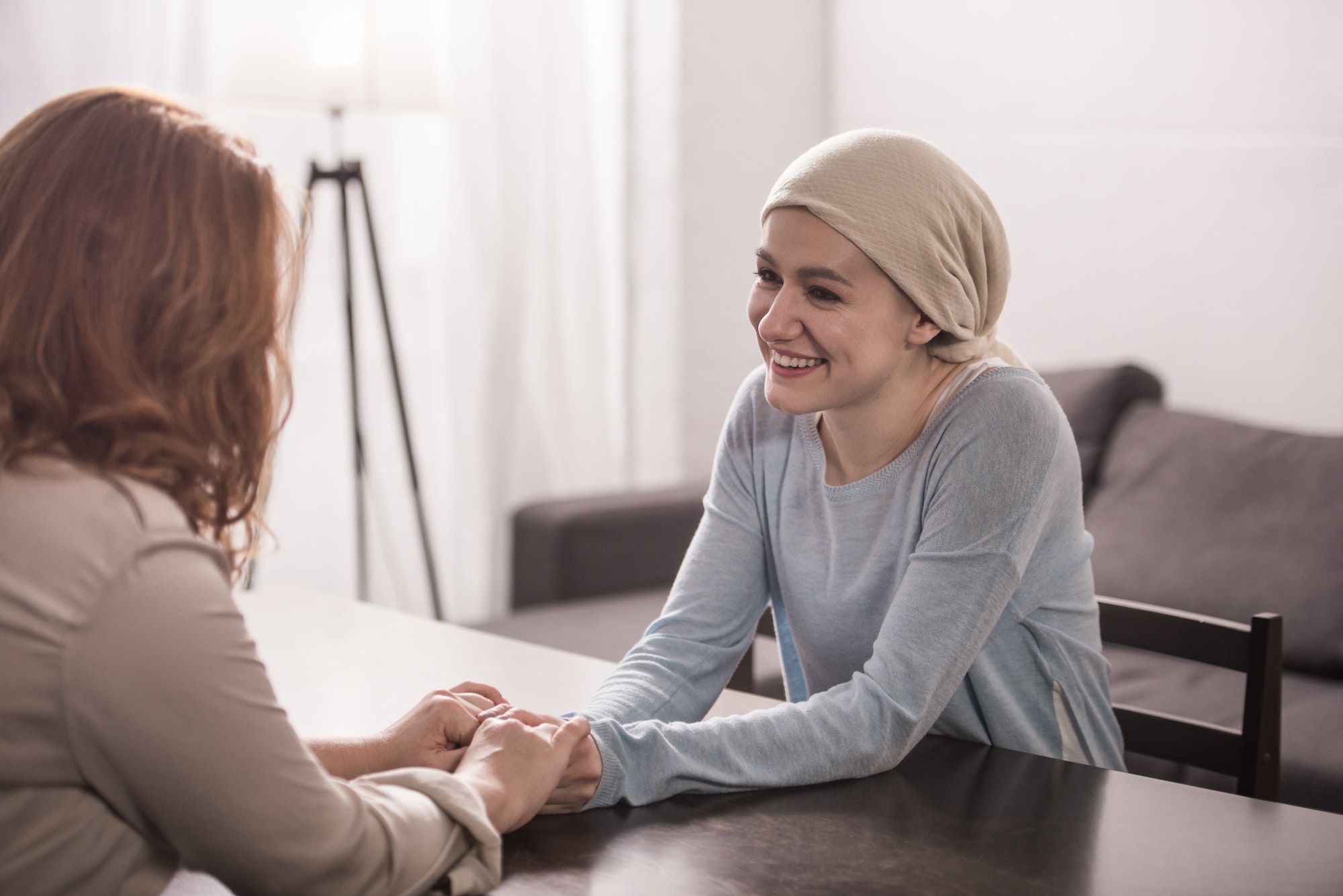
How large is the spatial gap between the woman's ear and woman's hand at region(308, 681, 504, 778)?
620mm

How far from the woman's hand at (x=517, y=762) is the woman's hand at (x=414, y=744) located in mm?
34

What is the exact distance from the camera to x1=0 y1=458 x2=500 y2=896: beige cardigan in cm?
74

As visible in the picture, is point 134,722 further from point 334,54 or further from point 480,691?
point 334,54

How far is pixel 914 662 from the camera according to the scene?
4.06 ft

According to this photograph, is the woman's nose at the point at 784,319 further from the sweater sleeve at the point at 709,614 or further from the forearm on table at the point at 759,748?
the forearm on table at the point at 759,748

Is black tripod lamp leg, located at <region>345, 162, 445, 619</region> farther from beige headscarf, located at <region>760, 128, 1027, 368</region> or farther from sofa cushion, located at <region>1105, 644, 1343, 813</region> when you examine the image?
beige headscarf, located at <region>760, 128, 1027, 368</region>

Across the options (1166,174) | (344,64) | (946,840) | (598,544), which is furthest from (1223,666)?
(344,64)

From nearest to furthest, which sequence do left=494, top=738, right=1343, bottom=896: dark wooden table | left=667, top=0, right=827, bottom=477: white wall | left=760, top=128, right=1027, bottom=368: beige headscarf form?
left=494, top=738, right=1343, bottom=896: dark wooden table → left=760, top=128, right=1027, bottom=368: beige headscarf → left=667, top=0, right=827, bottom=477: white wall

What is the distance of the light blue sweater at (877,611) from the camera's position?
1.15 metres

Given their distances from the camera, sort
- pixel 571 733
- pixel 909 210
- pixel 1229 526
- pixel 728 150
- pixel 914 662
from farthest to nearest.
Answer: pixel 728 150, pixel 1229 526, pixel 909 210, pixel 914 662, pixel 571 733

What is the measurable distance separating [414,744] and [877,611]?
0.54 metres

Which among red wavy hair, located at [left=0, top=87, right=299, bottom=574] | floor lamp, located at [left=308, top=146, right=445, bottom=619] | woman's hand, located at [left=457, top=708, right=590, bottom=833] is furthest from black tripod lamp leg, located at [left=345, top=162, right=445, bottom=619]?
red wavy hair, located at [left=0, top=87, right=299, bottom=574]

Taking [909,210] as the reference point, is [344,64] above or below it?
above

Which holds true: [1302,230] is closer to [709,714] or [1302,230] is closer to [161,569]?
[709,714]
